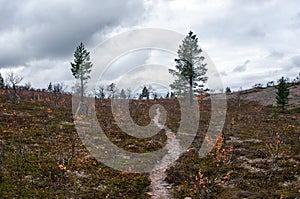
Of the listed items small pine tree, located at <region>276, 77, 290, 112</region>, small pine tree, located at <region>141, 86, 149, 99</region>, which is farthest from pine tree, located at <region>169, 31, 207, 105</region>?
small pine tree, located at <region>141, 86, 149, 99</region>

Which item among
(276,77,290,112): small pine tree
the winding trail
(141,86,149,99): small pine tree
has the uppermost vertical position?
(141,86,149,99): small pine tree

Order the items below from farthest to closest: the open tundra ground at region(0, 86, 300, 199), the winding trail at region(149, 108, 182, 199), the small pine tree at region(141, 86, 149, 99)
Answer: the small pine tree at region(141, 86, 149, 99) < the winding trail at region(149, 108, 182, 199) < the open tundra ground at region(0, 86, 300, 199)

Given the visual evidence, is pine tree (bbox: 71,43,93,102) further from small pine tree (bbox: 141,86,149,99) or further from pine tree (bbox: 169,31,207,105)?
small pine tree (bbox: 141,86,149,99)

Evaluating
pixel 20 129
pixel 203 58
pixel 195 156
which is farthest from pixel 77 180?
pixel 203 58

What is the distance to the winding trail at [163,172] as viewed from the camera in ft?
45.3

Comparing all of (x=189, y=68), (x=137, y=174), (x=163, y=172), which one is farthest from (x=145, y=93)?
(x=137, y=174)

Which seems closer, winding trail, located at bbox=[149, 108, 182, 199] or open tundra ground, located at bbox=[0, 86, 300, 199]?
open tundra ground, located at bbox=[0, 86, 300, 199]

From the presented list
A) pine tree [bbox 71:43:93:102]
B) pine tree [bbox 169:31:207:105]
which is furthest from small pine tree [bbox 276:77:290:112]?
pine tree [bbox 71:43:93:102]

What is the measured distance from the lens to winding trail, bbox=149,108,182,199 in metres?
13.8

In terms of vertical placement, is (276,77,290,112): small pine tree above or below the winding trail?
above

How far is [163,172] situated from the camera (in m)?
17.1

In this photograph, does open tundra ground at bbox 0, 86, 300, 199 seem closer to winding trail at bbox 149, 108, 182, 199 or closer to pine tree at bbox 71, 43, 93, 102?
winding trail at bbox 149, 108, 182, 199

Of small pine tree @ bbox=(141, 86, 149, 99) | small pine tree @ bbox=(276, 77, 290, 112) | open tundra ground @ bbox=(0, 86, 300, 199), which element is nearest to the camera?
open tundra ground @ bbox=(0, 86, 300, 199)

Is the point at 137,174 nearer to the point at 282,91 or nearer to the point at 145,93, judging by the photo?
the point at 282,91
